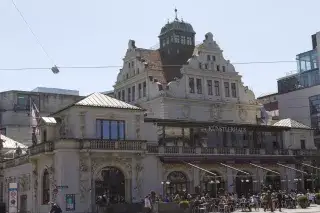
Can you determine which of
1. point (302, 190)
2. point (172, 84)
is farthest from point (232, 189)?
point (172, 84)

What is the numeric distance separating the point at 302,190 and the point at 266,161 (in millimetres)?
6001

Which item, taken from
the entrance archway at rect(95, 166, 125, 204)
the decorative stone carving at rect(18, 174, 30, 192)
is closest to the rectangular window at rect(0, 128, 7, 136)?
the decorative stone carving at rect(18, 174, 30, 192)

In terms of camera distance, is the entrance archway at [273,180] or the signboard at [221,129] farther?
the entrance archway at [273,180]

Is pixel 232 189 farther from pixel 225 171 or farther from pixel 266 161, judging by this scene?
pixel 266 161

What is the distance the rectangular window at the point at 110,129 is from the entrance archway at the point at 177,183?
6.40 metres

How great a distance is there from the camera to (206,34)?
5794cm

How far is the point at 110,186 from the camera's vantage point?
39.7m

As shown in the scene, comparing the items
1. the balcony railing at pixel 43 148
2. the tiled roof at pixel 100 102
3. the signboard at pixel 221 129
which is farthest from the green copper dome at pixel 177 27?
the balcony railing at pixel 43 148

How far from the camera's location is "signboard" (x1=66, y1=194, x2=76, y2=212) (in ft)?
120

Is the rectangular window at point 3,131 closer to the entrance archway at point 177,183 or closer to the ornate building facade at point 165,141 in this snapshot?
the ornate building facade at point 165,141

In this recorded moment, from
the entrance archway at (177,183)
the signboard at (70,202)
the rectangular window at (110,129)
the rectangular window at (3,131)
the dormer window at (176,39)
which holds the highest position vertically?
the dormer window at (176,39)

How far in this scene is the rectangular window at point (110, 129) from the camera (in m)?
39.6

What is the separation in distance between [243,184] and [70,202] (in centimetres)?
1922

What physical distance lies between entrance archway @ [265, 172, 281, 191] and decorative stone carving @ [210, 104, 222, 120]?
10.0 m
